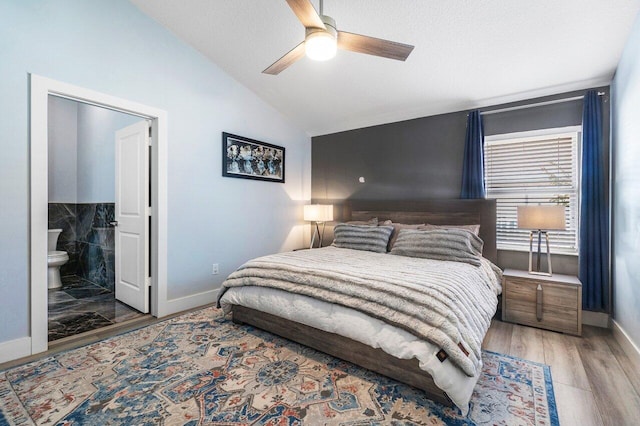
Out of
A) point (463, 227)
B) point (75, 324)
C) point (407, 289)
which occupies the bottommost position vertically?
point (75, 324)

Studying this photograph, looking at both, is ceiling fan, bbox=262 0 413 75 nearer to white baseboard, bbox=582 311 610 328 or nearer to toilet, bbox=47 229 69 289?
white baseboard, bbox=582 311 610 328

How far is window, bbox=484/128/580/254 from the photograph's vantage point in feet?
10.1

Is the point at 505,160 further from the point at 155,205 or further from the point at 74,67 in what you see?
the point at 74,67

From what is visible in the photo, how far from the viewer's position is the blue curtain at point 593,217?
109 inches

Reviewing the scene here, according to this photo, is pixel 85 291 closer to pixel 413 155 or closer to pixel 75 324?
pixel 75 324

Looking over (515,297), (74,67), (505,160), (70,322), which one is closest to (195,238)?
(70,322)

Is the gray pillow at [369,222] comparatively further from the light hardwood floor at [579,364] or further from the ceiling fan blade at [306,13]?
the ceiling fan blade at [306,13]

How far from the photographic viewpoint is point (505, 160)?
3.41m

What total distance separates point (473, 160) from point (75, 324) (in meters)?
4.58

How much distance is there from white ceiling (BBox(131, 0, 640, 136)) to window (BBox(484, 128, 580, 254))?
506 mm

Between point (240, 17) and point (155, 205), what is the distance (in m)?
2.05

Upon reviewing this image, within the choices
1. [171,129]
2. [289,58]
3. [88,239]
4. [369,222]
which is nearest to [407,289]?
[289,58]

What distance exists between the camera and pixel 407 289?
1.88 m

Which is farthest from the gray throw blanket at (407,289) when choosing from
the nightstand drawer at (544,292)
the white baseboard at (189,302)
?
the white baseboard at (189,302)
